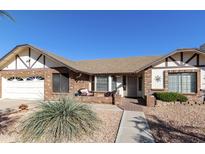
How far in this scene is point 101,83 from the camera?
644 inches

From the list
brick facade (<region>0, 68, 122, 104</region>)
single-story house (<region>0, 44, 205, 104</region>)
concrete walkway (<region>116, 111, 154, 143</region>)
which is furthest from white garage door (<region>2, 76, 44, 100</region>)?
concrete walkway (<region>116, 111, 154, 143</region>)

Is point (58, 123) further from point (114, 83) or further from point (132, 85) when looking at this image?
point (132, 85)

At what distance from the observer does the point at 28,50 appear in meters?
16.5

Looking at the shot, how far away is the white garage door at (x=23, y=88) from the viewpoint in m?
16.2

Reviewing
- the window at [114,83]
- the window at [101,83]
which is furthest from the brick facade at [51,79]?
the window at [114,83]

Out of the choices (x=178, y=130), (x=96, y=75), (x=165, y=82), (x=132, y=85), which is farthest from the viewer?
(x=132, y=85)

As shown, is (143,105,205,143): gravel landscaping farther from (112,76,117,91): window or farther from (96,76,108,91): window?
(112,76,117,91): window

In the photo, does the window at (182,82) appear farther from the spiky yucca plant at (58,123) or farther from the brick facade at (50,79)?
the spiky yucca plant at (58,123)

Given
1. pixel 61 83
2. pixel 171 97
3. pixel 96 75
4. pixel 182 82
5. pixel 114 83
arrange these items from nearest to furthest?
pixel 171 97
pixel 182 82
pixel 61 83
pixel 96 75
pixel 114 83

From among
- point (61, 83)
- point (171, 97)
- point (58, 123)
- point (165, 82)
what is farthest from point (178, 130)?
point (61, 83)

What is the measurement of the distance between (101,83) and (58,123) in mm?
10951
